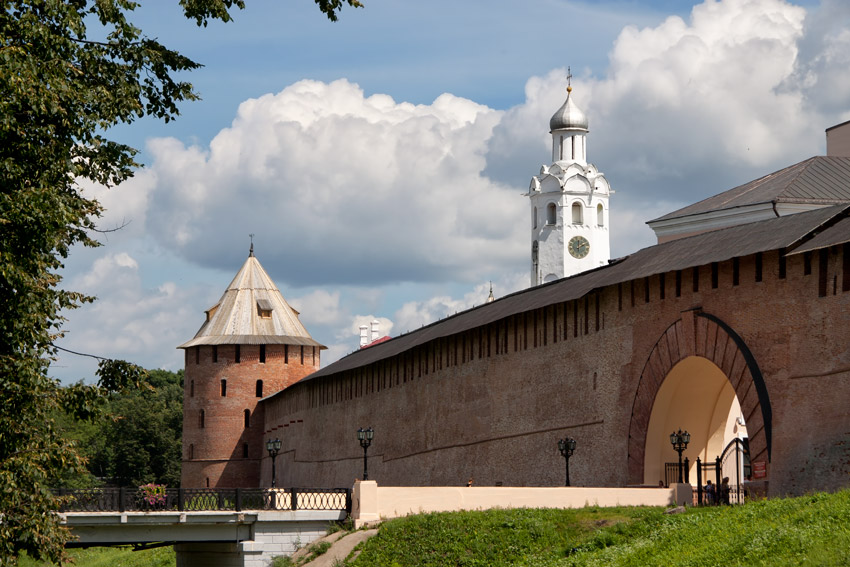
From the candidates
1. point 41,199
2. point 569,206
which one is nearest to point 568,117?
point 569,206

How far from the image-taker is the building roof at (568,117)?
67.9 meters

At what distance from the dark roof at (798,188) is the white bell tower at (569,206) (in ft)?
115

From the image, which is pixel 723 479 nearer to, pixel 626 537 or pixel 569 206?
pixel 626 537

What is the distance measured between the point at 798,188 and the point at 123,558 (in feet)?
70.5

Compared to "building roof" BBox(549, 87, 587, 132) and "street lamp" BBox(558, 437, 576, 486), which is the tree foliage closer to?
"building roof" BBox(549, 87, 587, 132)

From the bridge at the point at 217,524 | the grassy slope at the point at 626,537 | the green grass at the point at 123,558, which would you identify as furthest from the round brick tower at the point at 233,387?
the grassy slope at the point at 626,537

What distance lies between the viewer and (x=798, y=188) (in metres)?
29.1

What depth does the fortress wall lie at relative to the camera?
19.7 m

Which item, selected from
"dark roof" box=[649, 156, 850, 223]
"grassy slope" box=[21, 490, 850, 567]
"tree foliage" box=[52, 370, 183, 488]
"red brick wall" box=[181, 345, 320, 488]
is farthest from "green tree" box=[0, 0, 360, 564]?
"tree foliage" box=[52, 370, 183, 488]

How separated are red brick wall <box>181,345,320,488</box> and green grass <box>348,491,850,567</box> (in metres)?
30.7

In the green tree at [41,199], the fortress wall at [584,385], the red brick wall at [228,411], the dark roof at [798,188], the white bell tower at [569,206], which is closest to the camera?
the green tree at [41,199]

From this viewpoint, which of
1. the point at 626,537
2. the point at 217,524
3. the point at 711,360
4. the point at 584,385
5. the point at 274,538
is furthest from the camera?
the point at 584,385

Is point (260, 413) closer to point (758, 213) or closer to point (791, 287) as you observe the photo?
point (758, 213)

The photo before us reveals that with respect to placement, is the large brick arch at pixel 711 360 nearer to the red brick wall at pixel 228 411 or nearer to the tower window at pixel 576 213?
the red brick wall at pixel 228 411
